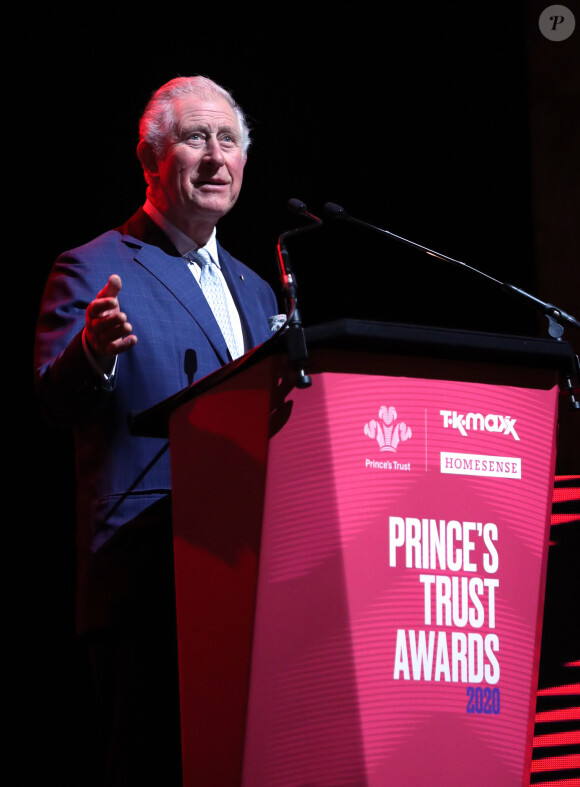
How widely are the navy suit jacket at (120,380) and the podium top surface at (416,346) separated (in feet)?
1.17

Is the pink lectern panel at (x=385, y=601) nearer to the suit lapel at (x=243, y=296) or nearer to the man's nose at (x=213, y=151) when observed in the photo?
the suit lapel at (x=243, y=296)

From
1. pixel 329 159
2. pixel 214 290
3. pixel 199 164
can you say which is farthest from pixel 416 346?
pixel 329 159

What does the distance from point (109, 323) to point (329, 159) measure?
224cm

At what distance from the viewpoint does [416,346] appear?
4.38ft

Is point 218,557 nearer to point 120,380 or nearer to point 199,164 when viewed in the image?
point 120,380

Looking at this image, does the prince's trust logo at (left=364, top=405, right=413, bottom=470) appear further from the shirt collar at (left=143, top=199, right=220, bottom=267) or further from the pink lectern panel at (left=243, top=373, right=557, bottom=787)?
the shirt collar at (left=143, top=199, right=220, bottom=267)

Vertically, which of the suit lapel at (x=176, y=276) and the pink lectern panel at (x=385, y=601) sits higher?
the suit lapel at (x=176, y=276)

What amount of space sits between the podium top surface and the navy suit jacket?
36cm

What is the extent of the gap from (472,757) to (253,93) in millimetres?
2634

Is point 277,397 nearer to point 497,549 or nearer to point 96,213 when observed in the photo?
point 497,549

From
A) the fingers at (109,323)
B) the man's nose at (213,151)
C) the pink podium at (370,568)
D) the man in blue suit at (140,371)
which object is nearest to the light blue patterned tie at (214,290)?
the man in blue suit at (140,371)

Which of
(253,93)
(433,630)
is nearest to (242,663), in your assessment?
(433,630)

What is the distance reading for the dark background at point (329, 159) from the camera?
292 centimetres

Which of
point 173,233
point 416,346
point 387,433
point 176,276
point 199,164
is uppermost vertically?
point 199,164
